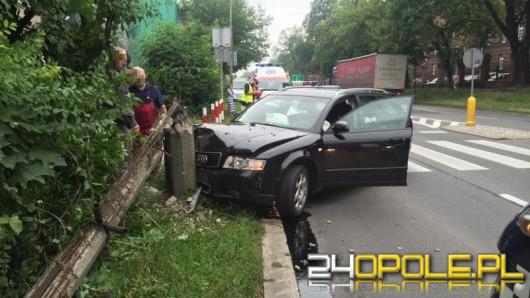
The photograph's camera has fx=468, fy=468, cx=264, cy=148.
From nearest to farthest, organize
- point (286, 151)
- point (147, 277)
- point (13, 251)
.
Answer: point (13, 251) → point (147, 277) → point (286, 151)

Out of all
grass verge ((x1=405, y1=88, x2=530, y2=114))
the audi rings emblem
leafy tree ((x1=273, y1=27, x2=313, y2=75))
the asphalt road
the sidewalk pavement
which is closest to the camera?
the asphalt road

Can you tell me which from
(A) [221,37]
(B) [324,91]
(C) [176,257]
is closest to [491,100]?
(A) [221,37]

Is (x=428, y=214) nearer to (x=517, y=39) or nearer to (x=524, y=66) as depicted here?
(x=524, y=66)

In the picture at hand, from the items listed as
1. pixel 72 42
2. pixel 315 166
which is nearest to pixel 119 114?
pixel 72 42

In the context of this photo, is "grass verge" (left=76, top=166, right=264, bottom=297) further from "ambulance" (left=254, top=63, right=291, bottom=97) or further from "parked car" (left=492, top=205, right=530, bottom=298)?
"ambulance" (left=254, top=63, right=291, bottom=97)

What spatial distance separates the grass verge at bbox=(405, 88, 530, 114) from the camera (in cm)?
2520

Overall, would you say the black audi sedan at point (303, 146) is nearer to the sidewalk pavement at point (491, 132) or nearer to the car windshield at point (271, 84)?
the sidewalk pavement at point (491, 132)

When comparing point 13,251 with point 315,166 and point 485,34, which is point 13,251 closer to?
point 315,166

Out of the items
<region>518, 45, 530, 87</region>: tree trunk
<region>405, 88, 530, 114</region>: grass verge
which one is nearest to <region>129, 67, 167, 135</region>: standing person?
<region>405, 88, 530, 114</region>: grass verge

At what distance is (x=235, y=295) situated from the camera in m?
3.53

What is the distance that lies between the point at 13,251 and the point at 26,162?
69 centimetres

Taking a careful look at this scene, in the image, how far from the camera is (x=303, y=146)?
579 cm

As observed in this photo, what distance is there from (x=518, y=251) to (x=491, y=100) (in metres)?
29.2

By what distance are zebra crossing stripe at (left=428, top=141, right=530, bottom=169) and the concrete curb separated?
624 cm
